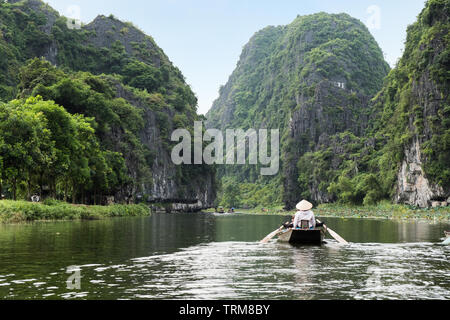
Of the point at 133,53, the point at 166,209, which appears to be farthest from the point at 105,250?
the point at 133,53

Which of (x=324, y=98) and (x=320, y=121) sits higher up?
(x=324, y=98)

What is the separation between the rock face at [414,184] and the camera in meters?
69.8

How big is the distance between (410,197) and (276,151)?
325 ft

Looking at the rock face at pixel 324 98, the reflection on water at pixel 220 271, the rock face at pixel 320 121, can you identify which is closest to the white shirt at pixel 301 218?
the reflection on water at pixel 220 271

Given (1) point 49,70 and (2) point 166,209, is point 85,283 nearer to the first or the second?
(1) point 49,70

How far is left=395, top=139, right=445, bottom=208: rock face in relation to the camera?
6975cm

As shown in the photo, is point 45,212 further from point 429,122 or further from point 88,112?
point 429,122

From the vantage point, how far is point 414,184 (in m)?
74.8

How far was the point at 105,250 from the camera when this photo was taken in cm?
1795

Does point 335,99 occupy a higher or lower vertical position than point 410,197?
higher

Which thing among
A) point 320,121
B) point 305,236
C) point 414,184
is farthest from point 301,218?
point 320,121

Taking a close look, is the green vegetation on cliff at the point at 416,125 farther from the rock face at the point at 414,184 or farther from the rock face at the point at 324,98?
the rock face at the point at 324,98

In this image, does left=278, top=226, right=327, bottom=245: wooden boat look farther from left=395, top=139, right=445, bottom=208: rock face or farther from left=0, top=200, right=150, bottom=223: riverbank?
left=395, top=139, right=445, bottom=208: rock face

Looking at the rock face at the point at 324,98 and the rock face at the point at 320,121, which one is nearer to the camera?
the rock face at the point at 320,121
